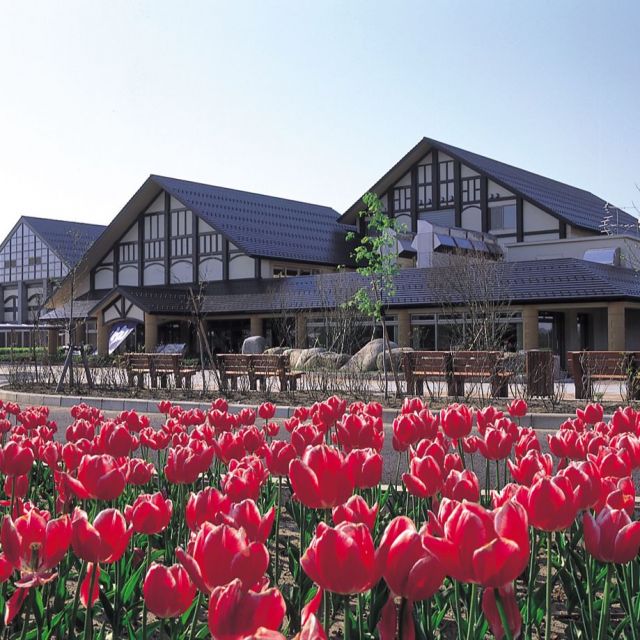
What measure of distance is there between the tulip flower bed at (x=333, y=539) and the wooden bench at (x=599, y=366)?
433 inches

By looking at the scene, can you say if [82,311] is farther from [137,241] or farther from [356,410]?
[356,410]

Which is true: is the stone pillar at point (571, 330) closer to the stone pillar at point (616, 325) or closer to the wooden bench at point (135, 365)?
the stone pillar at point (616, 325)

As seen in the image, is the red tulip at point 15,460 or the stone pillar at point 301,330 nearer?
the red tulip at point 15,460

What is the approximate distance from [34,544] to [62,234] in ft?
214

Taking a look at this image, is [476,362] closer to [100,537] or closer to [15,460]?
[15,460]

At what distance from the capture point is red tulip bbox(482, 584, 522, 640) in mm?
1522

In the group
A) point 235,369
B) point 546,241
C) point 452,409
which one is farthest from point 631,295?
point 452,409

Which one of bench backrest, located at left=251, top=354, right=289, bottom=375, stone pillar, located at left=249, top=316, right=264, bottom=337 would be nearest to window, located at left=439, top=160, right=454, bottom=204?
stone pillar, located at left=249, top=316, right=264, bottom=337

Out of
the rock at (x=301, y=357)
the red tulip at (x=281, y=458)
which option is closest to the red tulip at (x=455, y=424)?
the red tulip at (x=281, y=458)

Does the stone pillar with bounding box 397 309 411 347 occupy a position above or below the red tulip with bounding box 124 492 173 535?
above

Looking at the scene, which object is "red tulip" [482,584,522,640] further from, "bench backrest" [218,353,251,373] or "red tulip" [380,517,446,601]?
"bench backrest" [218,353,251,373]

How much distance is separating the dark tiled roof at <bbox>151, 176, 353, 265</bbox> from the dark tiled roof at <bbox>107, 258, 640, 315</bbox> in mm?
2635

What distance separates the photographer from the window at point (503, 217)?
3903cm

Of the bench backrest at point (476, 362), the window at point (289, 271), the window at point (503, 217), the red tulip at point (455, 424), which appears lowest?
the red tulip at point (455, 424)
